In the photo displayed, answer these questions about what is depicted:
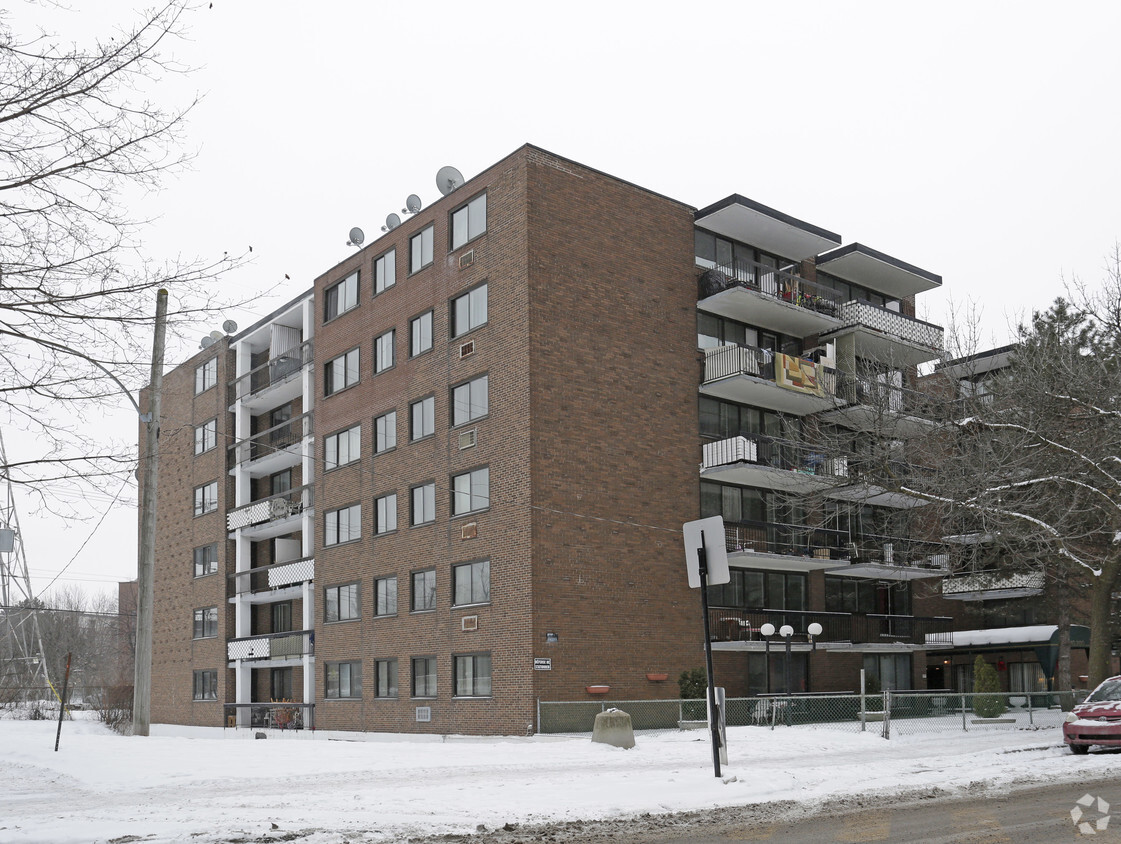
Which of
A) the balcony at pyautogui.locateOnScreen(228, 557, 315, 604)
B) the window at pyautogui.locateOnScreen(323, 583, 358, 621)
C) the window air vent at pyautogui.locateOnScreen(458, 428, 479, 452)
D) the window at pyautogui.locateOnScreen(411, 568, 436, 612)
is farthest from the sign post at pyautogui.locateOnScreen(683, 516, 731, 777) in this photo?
the balcony at pyautogui.locateOnScreen(228, 557, 315, 604)

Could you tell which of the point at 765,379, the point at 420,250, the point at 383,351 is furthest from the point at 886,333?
the point at 383,351

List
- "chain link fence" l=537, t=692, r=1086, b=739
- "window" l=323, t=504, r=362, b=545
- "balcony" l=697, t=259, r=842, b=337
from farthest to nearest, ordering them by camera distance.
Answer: "window" l=323, t=504, r=362, b=545, "balcony" l=697, t=259, r=842, b=337, "chain link fence" l=537, t=692, r=1086, b=739

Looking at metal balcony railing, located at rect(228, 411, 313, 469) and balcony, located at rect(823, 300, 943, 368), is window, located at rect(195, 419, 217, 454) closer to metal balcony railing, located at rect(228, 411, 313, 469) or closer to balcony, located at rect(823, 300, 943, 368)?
metal balcony railing, located at rect(228, 411, 313, 469)

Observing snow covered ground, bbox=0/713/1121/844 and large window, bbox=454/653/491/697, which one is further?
large window, bbox=454/653/491/697

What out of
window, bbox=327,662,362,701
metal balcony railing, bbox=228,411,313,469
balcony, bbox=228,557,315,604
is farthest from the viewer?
metal balcony railing, bbox=228,411,313,469

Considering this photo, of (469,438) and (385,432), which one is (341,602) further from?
(469,438)

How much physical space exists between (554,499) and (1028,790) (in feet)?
55.3

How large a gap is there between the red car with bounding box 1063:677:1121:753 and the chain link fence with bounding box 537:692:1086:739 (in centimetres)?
626

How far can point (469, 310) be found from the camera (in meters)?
33.0

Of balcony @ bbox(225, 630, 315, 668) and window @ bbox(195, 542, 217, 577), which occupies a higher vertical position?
window @ bbox(195, 542, 217, 577)

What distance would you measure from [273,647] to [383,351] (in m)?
12.4

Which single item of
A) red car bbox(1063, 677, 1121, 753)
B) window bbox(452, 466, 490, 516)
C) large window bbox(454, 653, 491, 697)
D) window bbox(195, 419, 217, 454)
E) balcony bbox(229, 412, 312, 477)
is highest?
window bbox(195, 419, 217, 454)

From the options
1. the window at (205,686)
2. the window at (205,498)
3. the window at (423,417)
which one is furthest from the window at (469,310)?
the window at (205,686)

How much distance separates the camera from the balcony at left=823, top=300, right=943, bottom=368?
37812 millimetres
